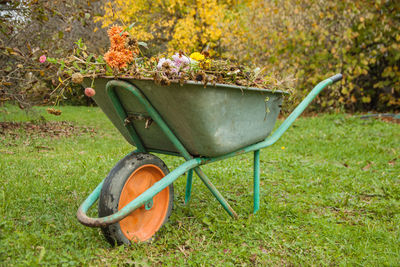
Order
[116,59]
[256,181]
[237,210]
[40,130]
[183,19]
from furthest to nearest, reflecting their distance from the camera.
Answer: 1. [183,19]
2. [40,130]
3. [237,210]
4. [256,181]
5. [116,59]

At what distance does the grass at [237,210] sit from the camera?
1.87 metres

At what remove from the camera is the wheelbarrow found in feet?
5.55

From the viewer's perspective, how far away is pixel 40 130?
225 inches

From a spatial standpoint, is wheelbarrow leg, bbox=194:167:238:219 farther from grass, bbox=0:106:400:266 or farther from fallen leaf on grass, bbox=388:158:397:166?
fallen leaf on grass, bbox=388:158:397:166

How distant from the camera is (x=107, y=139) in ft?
18.0

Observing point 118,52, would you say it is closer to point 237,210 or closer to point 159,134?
point 159,134

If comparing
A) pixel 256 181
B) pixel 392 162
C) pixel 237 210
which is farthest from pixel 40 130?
pixel 392 162

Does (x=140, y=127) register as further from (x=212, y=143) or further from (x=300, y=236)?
(x=300, y=236)

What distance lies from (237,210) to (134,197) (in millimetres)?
924

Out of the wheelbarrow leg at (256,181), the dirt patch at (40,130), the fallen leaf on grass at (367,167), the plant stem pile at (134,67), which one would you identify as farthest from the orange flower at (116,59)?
the dirt patch at (40,130)

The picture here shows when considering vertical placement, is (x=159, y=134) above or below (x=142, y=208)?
above

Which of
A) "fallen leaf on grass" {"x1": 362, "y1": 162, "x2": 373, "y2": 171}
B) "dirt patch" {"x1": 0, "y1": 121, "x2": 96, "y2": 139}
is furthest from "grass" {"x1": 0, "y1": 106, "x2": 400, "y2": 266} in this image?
"dirt patch" {"x1": 0, "y1": 121, "x2": 96, "y2": 139}

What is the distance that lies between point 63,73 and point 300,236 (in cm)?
171

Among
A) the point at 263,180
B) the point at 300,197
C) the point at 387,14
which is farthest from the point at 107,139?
the point at 387,14
